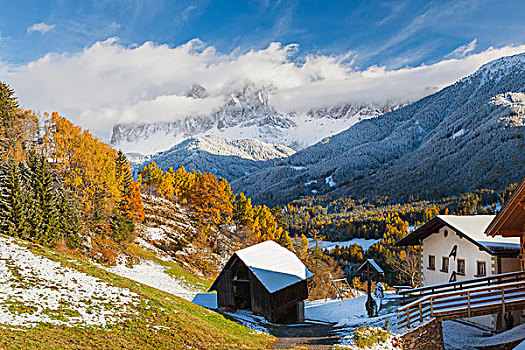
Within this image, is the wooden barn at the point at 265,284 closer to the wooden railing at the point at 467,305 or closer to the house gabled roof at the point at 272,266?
the house gabled roof at the point at 272,266

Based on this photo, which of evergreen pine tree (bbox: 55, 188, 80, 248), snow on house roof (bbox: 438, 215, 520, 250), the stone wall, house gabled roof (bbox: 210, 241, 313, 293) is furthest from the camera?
evergreen pine tree (bbox: 55, 188, 80, 248)

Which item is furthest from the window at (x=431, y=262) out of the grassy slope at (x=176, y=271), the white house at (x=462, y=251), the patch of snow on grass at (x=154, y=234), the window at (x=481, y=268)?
the patch of snow on grass at (x=154, y=234)

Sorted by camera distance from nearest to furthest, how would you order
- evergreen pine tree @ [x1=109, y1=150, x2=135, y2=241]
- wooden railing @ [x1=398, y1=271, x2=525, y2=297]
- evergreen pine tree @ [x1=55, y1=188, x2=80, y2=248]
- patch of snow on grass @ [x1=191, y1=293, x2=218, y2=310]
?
wooden railing @ [x1=398, y1=271, x2=525, y2=297] → patch of snow on grass @ [x1=191, y1=293, x2=218, y2=310] → evergreen pine tree @ [x1=55, y1=188, x2=80, y2=248] → evergreen pine tree @ [x1=109, y1=150, x2=135, y2=241]

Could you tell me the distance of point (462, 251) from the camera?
27844 mm

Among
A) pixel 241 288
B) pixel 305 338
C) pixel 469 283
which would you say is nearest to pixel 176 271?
pixel 241 288

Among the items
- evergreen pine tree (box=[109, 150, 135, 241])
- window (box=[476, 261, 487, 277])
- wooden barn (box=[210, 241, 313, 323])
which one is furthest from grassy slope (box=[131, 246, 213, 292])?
window (box=[476, 261, 487, 277])

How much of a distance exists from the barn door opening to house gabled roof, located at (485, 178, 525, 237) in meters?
18.3

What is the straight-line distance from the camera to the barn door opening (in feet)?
102

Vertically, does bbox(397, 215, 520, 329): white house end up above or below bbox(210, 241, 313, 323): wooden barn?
above

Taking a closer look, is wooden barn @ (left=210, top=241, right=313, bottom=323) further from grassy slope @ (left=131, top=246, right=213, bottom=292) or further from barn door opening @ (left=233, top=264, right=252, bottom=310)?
grassy slope @ (left=131, top=246, right=213, bottom=292)

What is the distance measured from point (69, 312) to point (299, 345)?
11.5 metres

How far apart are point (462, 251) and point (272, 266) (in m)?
14.6

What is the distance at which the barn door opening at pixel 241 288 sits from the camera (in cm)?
3116

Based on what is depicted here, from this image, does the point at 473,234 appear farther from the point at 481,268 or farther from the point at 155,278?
the point at 155,278
